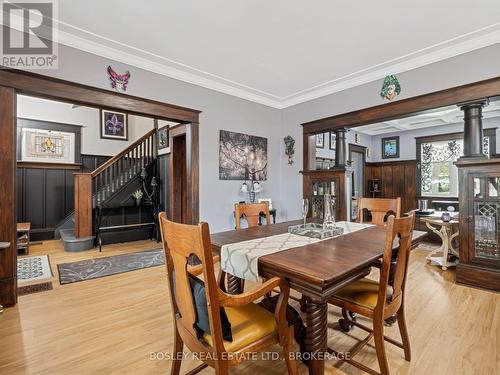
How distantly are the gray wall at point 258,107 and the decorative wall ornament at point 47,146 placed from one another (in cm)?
373

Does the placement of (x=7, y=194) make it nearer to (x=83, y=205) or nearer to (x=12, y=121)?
(x=12, y=121)

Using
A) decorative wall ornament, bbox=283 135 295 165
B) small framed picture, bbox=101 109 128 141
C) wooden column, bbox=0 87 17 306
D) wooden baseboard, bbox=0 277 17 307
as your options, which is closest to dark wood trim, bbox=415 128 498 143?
decorative wall ornament, bbox=283 135 295 165

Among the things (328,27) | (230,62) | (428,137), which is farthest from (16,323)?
(428,137)

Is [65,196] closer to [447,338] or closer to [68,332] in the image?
[68,332]

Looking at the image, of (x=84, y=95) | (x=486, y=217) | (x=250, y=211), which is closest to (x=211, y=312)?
(x=250, y=211)

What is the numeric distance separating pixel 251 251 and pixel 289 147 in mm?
3417

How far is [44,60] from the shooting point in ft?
8.45

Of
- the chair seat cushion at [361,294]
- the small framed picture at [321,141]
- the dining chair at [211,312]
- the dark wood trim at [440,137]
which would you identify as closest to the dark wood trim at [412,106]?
the small framed picture at [321,141]

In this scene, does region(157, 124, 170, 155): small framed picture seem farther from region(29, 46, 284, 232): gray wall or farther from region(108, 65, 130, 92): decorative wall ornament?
region(108, 65, 130, 92): decorative wall ornament

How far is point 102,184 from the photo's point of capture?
5039 mm

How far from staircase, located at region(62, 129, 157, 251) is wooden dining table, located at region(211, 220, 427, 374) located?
13.5 feet

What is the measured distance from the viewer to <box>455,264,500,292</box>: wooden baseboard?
272 centimetres

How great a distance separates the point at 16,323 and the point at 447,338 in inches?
A: 138

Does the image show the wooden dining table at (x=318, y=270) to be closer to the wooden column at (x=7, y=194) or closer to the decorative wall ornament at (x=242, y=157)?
the wooden column at (x=7, y=194)
